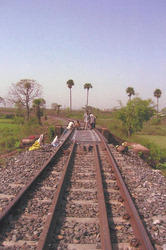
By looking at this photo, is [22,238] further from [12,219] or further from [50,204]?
[50,204]

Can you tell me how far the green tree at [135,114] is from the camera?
2508 centimetres

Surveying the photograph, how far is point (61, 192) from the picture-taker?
476cm

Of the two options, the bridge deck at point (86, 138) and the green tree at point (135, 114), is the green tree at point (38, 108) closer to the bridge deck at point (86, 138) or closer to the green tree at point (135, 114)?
the green tree at point (135, 114)

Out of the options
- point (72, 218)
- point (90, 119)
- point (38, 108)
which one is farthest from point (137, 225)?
point (38, 108)

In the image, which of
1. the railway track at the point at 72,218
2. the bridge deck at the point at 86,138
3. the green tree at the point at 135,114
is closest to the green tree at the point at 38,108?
the green tree at the point at 135,114

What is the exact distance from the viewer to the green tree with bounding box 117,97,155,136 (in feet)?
82.3

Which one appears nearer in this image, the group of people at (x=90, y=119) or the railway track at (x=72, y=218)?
the railway track at (x=72, y=218)

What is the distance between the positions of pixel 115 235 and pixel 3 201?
2.42 metres

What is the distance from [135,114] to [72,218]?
73.2ft

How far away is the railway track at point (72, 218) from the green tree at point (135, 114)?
19.8 metres

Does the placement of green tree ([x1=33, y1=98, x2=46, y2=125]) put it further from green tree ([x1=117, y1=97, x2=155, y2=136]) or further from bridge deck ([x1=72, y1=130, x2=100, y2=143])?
bridge deck ([x1=72, y1=130, x2=100, y2=143])

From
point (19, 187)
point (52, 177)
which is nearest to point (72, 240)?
point (19, 187)

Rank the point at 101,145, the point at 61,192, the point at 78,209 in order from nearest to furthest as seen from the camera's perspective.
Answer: the point at 78,209 → the point at 61,192 → the point at 101,145

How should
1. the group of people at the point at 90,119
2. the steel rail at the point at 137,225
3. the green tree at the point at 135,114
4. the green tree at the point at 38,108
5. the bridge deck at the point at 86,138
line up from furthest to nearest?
1. the green tree at the point at 38,108
2. the green tree at the point at 135,114
3. the group of people at the point at 90,119
4. the bridge deck at the point at 86,138
5. the steel rail at the point at 137,225
